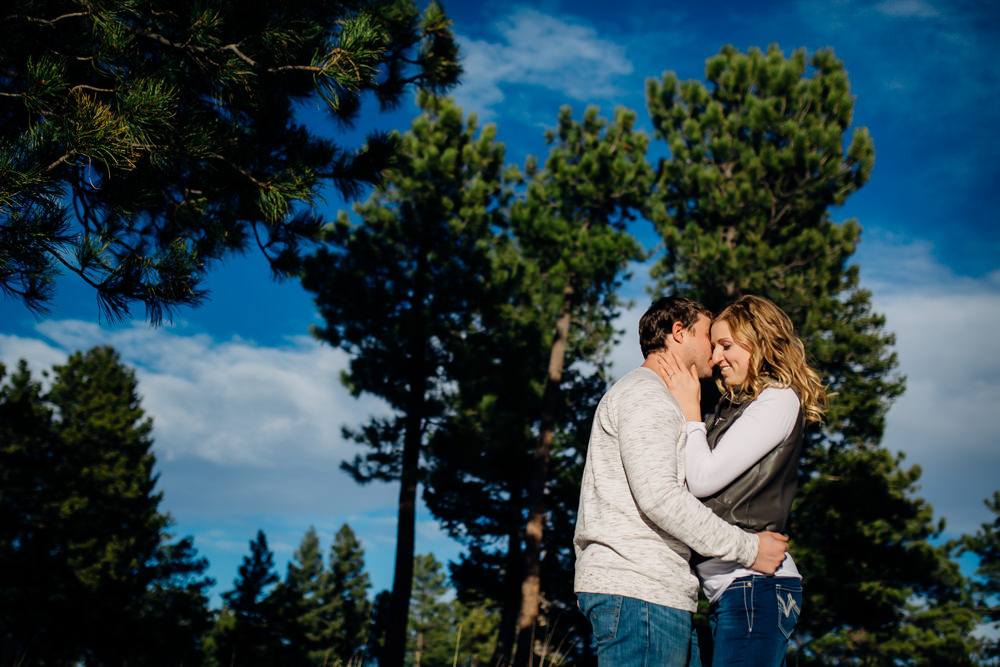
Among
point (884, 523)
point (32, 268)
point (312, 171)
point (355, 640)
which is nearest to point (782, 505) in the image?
point (312, 171)

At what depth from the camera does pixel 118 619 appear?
1942cm

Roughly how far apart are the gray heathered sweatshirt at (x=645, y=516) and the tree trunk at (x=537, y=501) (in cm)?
950

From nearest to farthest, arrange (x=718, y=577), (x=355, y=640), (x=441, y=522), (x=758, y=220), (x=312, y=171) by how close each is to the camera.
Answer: (x=718, y=577), (x=312, y=171), (x=758, y=220), (x=441, y=522), (x=355, y=640)

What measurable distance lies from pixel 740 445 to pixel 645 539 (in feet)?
1.38

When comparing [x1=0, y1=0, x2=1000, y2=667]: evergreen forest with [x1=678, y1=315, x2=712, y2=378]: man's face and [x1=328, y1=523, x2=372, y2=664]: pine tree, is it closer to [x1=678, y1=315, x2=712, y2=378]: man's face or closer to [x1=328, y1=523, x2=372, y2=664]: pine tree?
[x1=678, y1=315, x2=712, y2=378]: man's face

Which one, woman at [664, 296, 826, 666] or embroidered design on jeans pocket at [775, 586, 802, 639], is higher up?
woman at [664, 296, 826, 666]

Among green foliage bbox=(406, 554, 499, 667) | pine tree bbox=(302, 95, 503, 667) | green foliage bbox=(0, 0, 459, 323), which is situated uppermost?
pine tree bbox=(302, 95, 503, 667)

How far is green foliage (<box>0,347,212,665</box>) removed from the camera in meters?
18.2

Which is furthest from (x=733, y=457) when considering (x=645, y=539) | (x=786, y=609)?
(x=786, y=609)

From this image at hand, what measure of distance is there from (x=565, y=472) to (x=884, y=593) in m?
8.42

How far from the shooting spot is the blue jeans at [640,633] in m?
1.78

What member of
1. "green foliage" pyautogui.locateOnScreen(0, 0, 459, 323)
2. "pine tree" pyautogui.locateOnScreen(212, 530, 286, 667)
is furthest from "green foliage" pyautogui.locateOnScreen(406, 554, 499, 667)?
"green foliage" pyautogui.locateOnScreen(0, 0, 459, 323)

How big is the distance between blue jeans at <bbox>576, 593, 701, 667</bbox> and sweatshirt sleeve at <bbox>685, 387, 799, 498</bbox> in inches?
15.7

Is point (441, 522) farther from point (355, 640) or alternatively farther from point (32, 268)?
point (355, 640)
